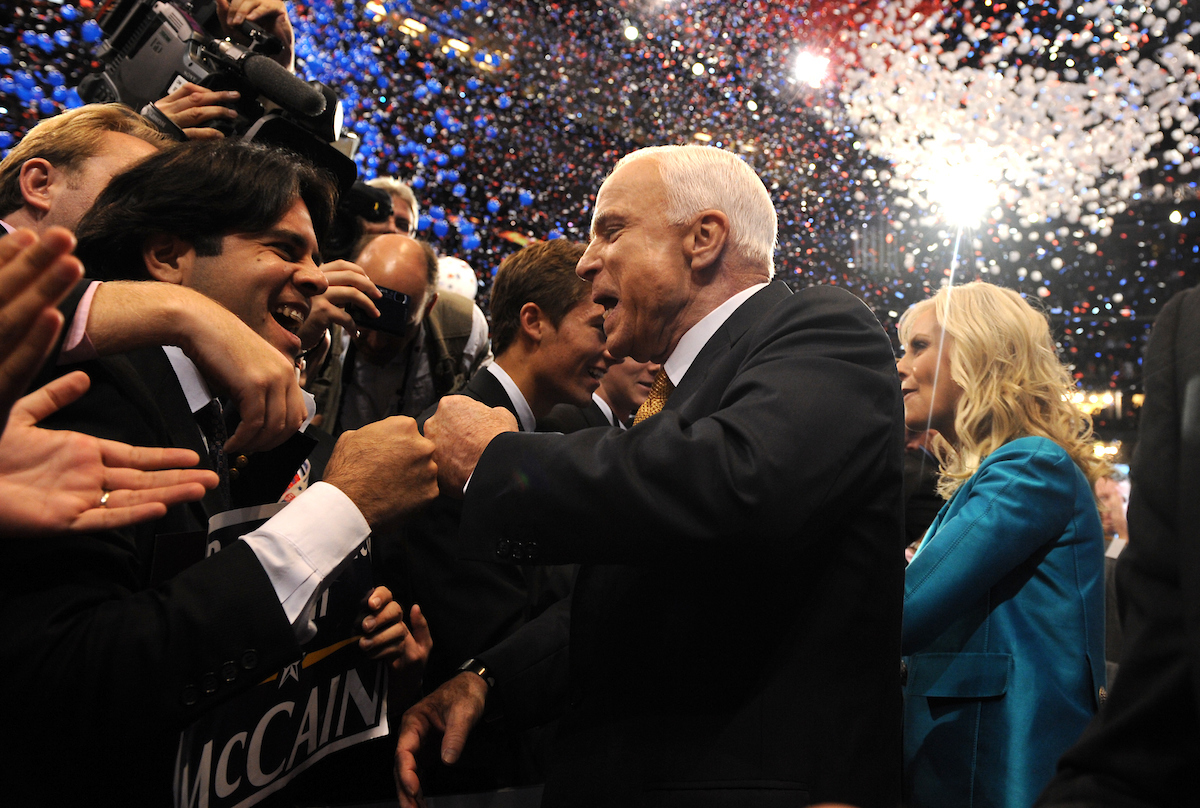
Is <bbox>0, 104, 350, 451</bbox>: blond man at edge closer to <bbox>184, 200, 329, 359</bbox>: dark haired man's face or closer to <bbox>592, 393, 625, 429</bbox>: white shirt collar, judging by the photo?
<bbox>184, 200, 329, 359</bbox>: dark haired man's face

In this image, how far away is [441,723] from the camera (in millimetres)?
1342

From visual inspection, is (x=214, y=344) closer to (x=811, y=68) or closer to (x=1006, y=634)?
(x=1006, y=634)

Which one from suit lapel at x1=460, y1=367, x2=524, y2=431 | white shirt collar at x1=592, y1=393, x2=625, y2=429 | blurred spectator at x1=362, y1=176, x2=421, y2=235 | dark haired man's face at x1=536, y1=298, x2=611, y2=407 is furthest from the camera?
blurred spectator at x1=362, y1=176, x2=421, y2=235

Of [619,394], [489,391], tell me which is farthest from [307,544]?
[619,394]

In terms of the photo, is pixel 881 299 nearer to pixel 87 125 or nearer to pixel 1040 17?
pixel 1040 17

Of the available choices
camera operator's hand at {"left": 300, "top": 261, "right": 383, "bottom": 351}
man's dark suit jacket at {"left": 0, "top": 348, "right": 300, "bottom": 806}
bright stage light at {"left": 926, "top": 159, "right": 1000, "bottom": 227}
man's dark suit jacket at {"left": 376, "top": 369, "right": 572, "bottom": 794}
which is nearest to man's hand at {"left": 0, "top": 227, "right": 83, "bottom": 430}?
man's dark suit jacket at {"left": 0, "top": 348, "right": 300, "bottom": 806}

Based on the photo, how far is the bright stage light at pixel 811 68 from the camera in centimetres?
838

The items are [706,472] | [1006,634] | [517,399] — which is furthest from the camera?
[517,399]

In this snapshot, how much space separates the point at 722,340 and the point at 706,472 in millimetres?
389

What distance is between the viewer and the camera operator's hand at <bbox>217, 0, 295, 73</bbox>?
2266 mm

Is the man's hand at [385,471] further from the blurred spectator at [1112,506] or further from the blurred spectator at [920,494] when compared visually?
the blurred spectator at [1112,506]

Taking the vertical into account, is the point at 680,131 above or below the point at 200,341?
above

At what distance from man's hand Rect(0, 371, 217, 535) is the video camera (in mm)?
1166

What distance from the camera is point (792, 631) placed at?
1.05 m
